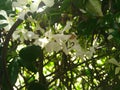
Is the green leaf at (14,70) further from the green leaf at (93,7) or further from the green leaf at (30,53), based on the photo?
the green leaf at (93,7)

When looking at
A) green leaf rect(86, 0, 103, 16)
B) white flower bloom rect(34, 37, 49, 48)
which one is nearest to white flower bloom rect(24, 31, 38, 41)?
white flower bloom rect(34, 37, 49, 48)

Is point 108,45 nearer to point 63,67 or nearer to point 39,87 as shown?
point 63,67

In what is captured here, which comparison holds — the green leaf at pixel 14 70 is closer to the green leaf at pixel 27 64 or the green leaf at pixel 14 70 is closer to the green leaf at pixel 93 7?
the green leaf at pixel 27 64

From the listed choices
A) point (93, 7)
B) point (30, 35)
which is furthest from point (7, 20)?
point (93, 7)

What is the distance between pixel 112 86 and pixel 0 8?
0.49m

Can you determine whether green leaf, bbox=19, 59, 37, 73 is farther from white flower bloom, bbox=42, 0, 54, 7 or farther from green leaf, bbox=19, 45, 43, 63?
white flower bloom, bbox=42, 0, 54, 7

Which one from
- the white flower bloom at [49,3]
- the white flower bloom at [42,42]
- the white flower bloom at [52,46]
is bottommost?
the white flower bloom at [52,46]

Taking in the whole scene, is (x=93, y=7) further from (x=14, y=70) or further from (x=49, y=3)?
(x=14, y=70)

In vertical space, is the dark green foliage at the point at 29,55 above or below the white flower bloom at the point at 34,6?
below

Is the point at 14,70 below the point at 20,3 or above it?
below

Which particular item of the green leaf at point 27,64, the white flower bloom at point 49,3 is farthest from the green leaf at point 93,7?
the green leaf at point 27,64

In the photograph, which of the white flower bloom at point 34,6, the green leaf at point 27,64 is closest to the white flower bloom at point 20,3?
the white flower bloom at point 34,6

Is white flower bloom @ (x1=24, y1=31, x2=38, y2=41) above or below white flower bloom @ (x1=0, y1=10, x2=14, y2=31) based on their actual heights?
below

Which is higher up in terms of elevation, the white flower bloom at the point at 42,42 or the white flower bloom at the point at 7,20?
the white flower bloom at the point at 7,20
